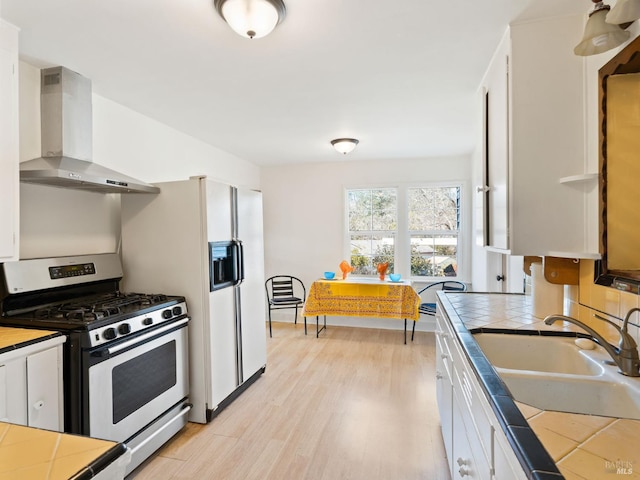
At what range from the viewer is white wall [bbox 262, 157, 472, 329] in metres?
4.81

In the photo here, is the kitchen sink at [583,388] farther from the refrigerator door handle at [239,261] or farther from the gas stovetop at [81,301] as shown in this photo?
the refrigerator door handle at [239,261]

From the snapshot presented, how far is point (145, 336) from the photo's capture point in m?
2.03

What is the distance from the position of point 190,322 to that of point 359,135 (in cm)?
249

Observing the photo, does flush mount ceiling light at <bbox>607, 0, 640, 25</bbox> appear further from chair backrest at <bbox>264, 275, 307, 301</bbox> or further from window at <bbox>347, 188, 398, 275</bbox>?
chair backrest at <bbox>264, 275, 307, 301</bbox>

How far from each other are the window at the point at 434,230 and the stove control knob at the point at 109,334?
386 centimetres

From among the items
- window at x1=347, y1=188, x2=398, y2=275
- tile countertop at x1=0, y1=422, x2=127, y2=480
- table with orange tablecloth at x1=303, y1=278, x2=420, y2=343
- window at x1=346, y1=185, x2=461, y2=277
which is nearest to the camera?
tile countertop at x1=0, y1=422, x2=127, y2=480

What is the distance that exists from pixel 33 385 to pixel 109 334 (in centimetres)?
36

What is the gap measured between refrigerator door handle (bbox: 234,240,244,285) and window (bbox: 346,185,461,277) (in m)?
2.41

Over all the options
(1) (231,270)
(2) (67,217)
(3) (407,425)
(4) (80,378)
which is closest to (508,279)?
(3) (407,425)

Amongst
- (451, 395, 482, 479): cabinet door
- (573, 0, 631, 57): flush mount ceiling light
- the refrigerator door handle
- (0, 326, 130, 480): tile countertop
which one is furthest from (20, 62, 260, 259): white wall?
(573, 0, 631, 57): flush mount ceiling light

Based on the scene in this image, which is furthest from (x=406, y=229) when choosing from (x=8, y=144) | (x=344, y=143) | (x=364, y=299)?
(x=8, y=144)

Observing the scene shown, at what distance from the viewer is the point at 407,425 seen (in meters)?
2.39

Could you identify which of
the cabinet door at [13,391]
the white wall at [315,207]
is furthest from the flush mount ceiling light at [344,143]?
the cabinet door at [13,391]

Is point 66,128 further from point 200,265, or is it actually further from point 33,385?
point 33,385
